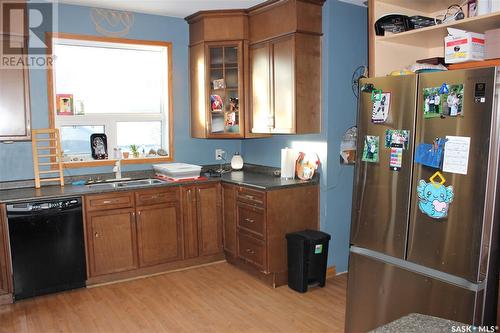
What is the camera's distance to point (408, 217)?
2350 mm

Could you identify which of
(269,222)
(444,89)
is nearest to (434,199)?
(444,89)

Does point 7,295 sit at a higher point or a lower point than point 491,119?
lower

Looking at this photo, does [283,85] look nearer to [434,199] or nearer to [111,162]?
[111,162]

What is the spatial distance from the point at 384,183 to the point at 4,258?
2.98m

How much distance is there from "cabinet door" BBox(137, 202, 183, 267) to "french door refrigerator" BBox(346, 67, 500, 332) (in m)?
1.98

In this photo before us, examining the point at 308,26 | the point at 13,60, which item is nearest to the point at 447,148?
the point at 308,26

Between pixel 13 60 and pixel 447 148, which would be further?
pixel 13 60

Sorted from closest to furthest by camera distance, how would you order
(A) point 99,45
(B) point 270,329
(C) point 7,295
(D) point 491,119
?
(D) point 491,119 → (B) point 270,329 → (C) point 7,295 → (A) point 99,45

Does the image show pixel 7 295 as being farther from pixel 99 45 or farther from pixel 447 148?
pixel 447 148

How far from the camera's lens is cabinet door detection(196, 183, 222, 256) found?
429 centimetres

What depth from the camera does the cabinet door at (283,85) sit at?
12.4ft

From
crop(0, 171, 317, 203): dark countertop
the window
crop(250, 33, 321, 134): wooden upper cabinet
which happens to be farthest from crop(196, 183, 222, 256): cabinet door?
crop(250, 33, 321, 134): wooden upper cabinet

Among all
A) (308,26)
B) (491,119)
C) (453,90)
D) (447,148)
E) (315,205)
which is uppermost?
(308,26)

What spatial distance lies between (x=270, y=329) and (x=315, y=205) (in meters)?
1.32
